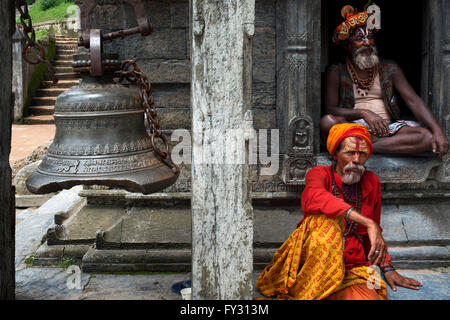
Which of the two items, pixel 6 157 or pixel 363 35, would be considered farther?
pixel 363 35

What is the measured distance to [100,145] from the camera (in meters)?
2.18

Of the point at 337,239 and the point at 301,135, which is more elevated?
the point at 301,135

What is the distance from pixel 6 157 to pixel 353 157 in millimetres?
2091

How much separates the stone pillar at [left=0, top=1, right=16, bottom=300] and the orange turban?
2009 mm

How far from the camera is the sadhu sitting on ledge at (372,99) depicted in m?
3.87

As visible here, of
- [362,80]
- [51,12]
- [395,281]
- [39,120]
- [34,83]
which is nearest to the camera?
[395,281]

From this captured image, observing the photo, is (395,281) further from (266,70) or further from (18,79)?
(18,79)

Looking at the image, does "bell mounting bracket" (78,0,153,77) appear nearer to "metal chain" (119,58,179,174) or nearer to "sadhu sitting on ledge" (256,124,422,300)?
"metal chain" (119,58,179,174)

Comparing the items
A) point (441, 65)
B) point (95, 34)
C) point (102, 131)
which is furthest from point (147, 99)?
point (441, 65)

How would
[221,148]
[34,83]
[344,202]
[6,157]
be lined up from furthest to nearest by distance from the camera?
1. [34,83]
2. [344,202]
3. [6,157]
4. [221,148]
